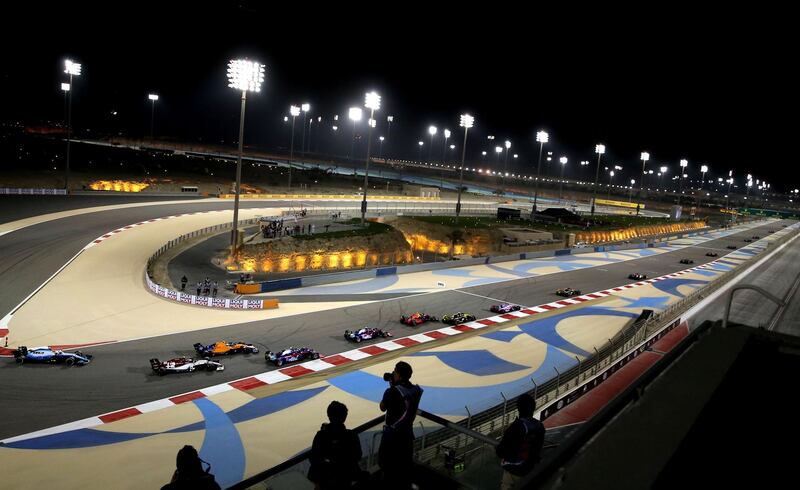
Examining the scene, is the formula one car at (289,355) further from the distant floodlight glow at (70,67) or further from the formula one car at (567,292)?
the distant floodlight glow at (70,67)

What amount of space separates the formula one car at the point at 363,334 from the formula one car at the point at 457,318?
374 centimetres

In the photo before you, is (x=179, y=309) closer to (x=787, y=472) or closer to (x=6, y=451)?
(x=6, y=451)

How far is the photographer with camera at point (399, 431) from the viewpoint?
252 inches

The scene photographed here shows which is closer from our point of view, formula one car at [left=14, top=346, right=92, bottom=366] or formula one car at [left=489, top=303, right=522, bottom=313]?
formula one car at [left=14, top=346, right=92, bottom=366]

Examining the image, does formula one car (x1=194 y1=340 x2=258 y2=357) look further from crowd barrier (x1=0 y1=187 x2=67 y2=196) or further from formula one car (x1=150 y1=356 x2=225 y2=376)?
crowd barrier (x1=0 y1=187 x2=67 y2=196)

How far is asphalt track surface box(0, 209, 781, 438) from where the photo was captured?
15.0m

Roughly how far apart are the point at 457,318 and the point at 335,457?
2034 cm

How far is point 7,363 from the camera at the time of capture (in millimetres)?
17562

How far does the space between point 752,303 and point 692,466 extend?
22172 millimetres

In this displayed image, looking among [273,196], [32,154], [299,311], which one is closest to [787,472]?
[299,311]

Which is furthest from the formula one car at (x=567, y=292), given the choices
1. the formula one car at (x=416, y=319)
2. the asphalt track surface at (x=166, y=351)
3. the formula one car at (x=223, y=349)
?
the formula one car at (x=223, y=349)

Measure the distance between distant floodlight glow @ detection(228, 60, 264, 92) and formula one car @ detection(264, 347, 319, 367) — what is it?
20.3m

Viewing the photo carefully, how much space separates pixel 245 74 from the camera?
3341 cm

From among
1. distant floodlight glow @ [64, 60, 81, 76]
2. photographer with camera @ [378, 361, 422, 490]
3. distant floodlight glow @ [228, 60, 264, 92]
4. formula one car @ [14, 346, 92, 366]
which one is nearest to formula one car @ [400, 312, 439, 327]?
formula one car @ [14, 346, 92, 366]
